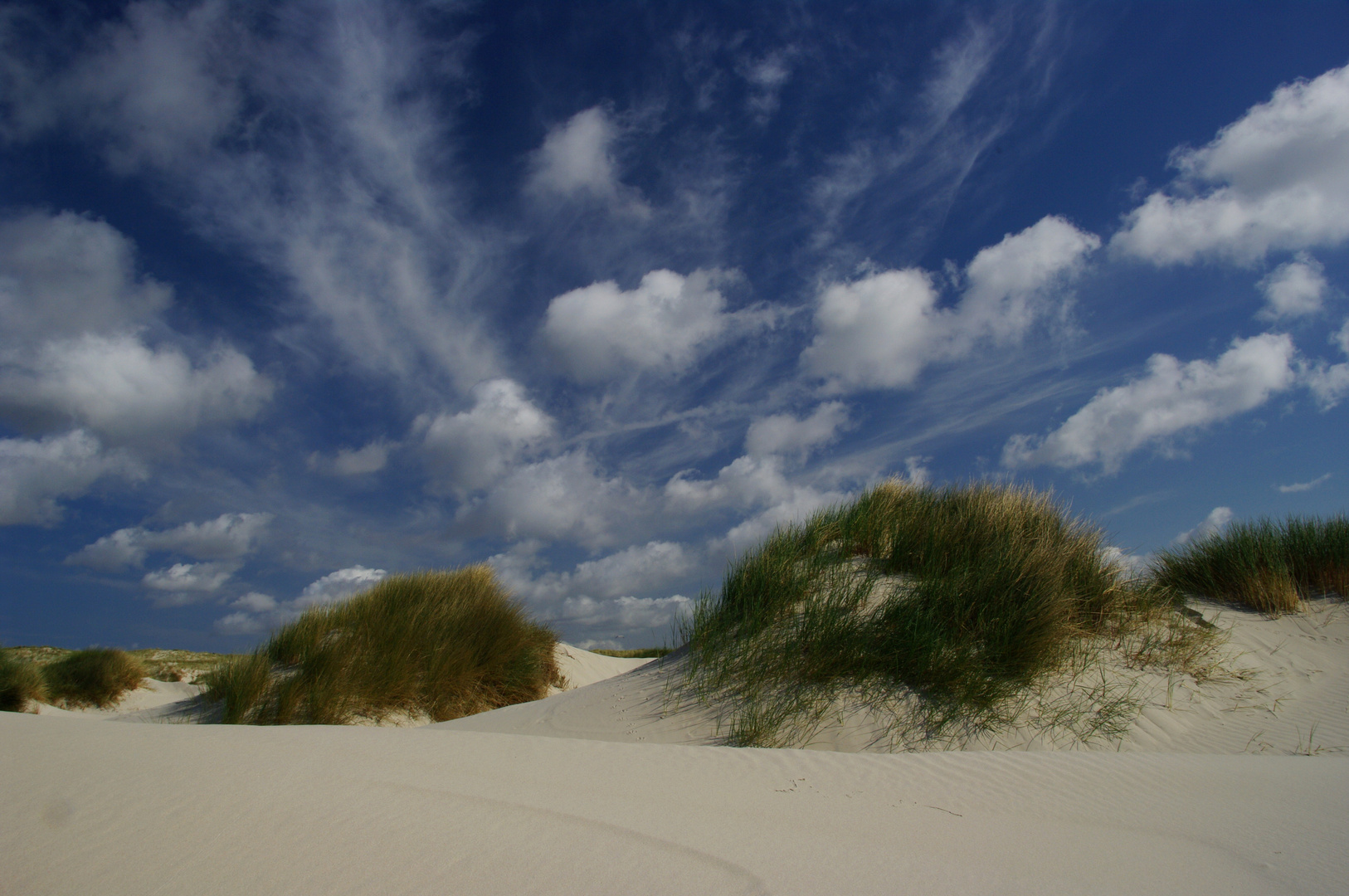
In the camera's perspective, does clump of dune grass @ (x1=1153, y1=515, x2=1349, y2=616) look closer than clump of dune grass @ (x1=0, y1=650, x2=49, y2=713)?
Yes

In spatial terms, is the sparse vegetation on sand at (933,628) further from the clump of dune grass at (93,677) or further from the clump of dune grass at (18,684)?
the clump of dune grass at (93,677)

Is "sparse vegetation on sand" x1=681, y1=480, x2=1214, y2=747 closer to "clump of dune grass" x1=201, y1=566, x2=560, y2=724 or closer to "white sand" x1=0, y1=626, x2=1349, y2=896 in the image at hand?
"white sand" x1=0, y1=626, x2=1349, y2=896

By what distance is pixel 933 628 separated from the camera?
567 centimetres

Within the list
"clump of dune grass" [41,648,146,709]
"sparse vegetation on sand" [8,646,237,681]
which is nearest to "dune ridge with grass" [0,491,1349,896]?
"clump of dune grass" [41,648,146,709]

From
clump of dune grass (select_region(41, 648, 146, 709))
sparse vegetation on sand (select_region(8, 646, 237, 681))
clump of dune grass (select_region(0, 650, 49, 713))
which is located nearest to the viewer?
clump of dune grass (select_region(0, 650, 49, 713))

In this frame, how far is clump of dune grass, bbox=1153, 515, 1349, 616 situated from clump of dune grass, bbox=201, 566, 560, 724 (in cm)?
887

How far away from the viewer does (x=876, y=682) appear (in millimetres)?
5477

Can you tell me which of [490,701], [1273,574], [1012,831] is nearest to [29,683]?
[490,701]

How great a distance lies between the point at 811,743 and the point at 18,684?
13.7 metres

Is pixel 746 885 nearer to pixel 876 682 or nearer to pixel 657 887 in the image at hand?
pixel 657 887

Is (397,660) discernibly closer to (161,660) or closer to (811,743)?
(811,743)

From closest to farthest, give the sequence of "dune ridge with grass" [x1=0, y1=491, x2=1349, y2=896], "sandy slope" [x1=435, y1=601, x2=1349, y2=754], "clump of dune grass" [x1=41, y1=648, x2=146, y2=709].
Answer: "dune ridge with grass" [x1=0, y1=491, x2=1349, y2=896] < "sandy slope" [x1=435, y1=601, x2=1349, y2=754] < "clump of dune grass" [x1=41, y1=648, x2=146, y2=709]

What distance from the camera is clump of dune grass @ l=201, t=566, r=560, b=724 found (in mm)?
7199

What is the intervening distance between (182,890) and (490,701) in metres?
7.29
